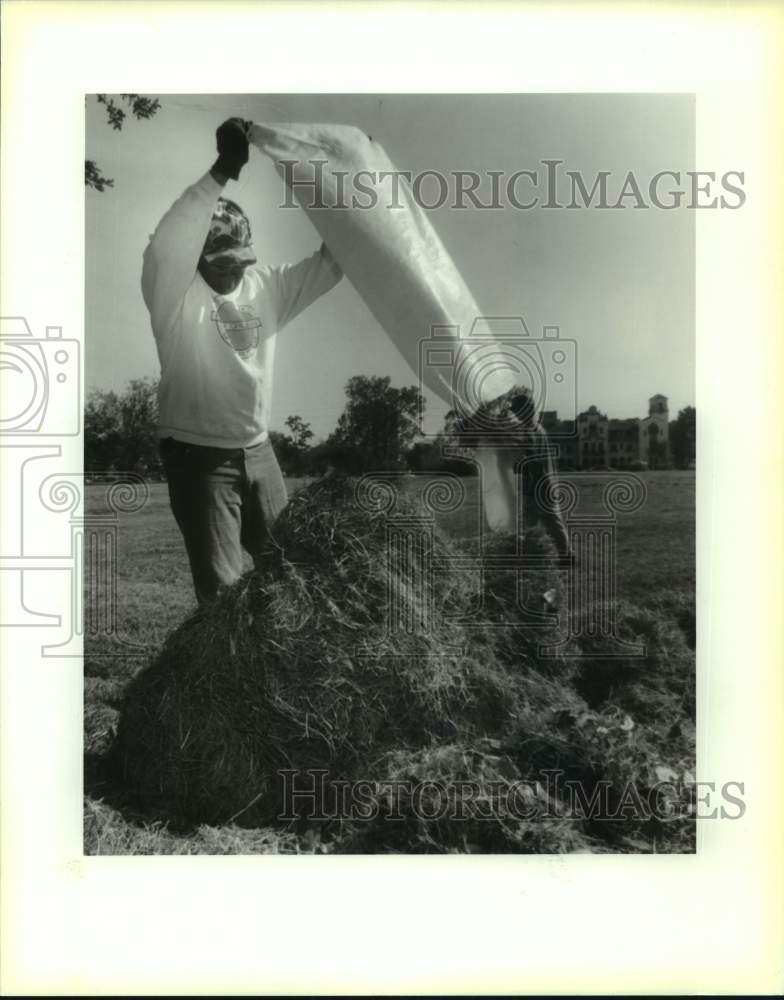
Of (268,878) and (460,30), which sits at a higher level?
(460,30)

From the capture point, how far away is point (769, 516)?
8.04ft

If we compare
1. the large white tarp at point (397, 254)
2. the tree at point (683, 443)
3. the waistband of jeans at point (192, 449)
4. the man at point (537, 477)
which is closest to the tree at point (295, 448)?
the waistband of jeans at point (192, 449)

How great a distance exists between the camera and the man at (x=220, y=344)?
250 centimetres

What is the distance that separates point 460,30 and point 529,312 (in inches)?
38.9

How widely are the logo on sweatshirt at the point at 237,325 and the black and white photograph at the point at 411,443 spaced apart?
0.04ft

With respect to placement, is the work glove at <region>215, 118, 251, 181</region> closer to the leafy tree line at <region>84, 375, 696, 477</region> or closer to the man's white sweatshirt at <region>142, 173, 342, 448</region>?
the man's white sweatshirt at <region>142, 173, 342, 448</region>

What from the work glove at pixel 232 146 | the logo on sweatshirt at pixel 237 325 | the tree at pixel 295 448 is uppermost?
the work glove at pixel 232 146

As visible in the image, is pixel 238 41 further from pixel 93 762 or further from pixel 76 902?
pixel 76 902

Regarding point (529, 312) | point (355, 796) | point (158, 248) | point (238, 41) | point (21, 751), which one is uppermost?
point (238, 41)

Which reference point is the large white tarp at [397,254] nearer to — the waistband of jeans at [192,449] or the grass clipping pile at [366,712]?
the grass clipping pile at [366,712]

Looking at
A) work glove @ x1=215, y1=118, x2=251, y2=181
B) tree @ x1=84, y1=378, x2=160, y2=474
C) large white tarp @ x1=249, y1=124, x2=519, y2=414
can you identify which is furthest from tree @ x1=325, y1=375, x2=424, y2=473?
work glove @ x1=215, y1=118, x2=251, y2=181

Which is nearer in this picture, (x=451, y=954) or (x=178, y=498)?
(x=451, y=954)

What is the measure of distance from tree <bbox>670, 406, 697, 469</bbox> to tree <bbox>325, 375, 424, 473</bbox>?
0.91 m

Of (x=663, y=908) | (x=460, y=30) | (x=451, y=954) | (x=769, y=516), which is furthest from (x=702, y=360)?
(x=451, y=954)
